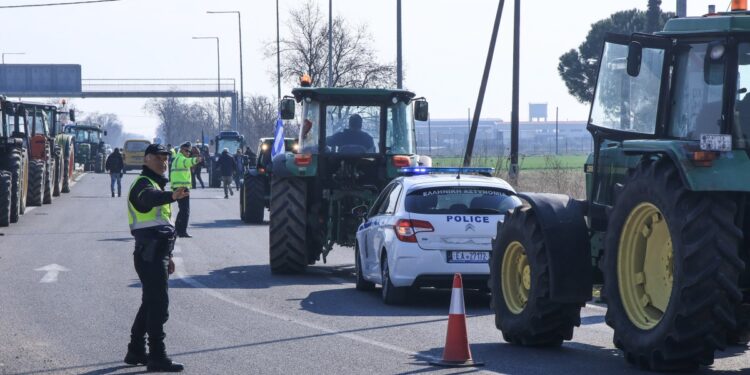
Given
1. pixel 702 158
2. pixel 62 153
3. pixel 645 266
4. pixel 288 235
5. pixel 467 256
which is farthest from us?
pixel 62 153

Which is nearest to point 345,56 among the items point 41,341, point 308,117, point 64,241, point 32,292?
point 64,241

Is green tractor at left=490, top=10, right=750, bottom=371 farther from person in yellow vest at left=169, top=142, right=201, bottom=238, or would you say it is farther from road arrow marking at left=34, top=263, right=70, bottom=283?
person in yellow vest at left=169, top=142, right=201, bottom=238

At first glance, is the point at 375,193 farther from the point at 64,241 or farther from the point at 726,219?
the point at 726,219

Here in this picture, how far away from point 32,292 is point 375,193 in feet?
18.0

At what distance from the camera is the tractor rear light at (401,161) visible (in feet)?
68.7

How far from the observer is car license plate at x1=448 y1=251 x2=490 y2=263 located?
51.5 feet

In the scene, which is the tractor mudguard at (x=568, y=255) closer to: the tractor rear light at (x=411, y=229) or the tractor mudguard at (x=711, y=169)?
the tractor mudguard at (x=711, y=169)

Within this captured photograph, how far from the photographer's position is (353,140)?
21125 mm

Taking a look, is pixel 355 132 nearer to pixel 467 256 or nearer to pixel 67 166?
pixel 467 256

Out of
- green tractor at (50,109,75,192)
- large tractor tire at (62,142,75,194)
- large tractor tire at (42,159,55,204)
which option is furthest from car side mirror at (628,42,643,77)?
large tractor tire at (62,142,75,194)

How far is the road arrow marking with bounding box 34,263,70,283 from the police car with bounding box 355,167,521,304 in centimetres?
472

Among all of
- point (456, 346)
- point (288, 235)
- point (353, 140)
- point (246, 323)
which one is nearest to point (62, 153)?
point (353, 140)

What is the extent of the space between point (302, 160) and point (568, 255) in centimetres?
942

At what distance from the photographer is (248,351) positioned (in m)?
11.9
